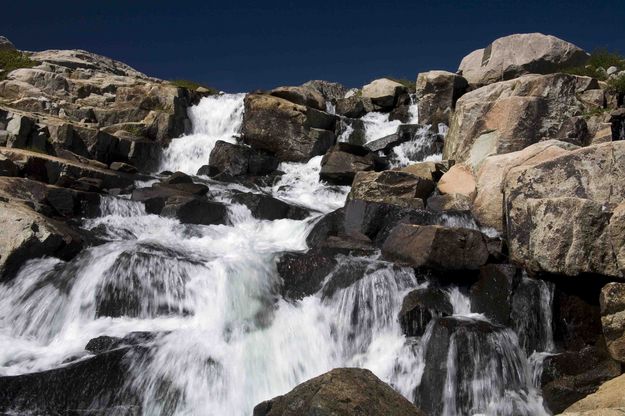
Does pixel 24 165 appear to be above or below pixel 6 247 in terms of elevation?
above

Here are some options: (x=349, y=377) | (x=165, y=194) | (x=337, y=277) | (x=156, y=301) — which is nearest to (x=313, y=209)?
(x=165, y=194)

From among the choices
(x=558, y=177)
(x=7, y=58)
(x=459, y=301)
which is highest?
(x=7, y=58)

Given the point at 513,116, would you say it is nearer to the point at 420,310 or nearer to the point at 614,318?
the point at 614,318

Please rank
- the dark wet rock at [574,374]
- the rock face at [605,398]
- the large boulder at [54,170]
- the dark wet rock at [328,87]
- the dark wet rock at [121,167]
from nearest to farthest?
the rock face at [605,398], the dark wet rock at [574,374], the large boulder at [54,170], the dark wet rock at [121,167], the dark wet rock at [328,87]

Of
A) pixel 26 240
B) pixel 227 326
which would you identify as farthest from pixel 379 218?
pixel 26 240

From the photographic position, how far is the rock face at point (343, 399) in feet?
18.5

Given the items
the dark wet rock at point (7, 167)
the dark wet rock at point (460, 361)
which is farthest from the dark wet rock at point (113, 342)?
the dark wet rock at point (7, 167)

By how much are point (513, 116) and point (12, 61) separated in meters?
29.4

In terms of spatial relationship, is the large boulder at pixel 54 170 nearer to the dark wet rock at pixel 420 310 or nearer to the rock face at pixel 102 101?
the rock face at pixel 102 101

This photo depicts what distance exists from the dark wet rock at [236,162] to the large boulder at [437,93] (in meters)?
8.76

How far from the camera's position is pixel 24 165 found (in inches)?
679

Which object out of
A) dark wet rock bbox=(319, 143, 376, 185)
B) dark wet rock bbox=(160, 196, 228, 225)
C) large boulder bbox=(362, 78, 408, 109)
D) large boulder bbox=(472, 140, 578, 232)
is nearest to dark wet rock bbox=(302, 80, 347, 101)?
large boulder bbox=(362, 78, 408, 109)

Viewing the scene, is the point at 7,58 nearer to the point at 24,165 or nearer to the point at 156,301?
the point at 24,165

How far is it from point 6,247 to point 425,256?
894cm
